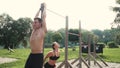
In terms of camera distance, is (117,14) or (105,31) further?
(105,31)

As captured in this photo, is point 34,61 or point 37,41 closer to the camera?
point 34,61

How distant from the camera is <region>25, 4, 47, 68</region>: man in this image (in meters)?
6.79

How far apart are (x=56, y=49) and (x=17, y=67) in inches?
294

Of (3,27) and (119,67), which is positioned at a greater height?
(3,27)

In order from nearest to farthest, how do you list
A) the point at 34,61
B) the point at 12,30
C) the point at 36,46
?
the point at 34,61 < the point at 36,46 < the point at 12,30

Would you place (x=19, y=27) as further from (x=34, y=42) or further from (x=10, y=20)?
(x=34, y=42)

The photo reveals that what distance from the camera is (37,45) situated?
698 cm

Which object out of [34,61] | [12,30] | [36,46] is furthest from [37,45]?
[12,30]

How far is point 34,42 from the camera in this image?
23.0ft

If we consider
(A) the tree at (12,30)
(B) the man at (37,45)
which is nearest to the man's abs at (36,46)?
(B) the man at (37,45)

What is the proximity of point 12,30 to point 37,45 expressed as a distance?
64774mm

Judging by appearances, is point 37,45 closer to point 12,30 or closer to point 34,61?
point 34,61

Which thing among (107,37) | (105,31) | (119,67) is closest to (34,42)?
(119,67)

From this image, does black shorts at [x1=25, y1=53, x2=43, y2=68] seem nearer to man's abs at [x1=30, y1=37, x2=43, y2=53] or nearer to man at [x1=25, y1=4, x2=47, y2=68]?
man at [x1=25, y1=4, x2=47, y2=68]
